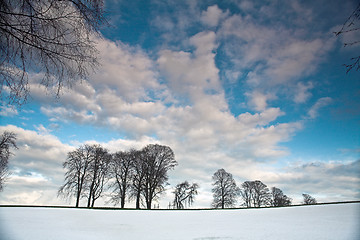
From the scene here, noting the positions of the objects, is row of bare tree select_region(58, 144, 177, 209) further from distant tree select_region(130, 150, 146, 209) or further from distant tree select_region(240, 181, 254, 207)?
distant tree select_region(240, 181, 254, 207)

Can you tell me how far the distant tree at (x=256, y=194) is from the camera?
48.5 meters

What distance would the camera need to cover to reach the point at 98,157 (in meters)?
31.7

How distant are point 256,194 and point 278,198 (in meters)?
9.75

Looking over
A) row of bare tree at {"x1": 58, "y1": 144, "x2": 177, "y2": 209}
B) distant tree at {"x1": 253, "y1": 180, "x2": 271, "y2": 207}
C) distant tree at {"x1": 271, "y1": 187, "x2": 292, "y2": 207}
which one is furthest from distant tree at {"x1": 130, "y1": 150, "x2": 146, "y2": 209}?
distant tree at {"x1": 271, "y1": 187, "x2": 292, "y2": 207}

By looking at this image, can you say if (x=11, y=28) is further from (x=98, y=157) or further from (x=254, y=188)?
(x=254, y=188)

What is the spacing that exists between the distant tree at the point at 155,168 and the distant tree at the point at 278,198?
3610 cm

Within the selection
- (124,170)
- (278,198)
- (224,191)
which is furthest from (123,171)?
(278,198)

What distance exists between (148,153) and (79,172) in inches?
435

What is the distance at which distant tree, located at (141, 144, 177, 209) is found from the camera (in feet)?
106

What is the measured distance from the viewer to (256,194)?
161 ft

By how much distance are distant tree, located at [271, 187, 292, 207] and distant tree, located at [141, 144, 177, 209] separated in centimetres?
3610

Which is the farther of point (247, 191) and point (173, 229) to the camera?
point (247, 191)

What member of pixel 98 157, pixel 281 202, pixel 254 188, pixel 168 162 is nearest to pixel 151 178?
pixel 168 162

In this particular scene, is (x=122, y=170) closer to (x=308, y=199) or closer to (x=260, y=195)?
(x=260, y=195)
